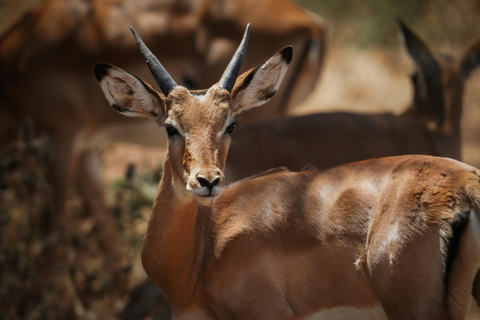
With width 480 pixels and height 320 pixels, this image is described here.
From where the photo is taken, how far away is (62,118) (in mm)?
Answer: 6883

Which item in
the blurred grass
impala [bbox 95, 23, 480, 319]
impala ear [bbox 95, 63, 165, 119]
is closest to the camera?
impala [bbox 95, 23, 480, 319]

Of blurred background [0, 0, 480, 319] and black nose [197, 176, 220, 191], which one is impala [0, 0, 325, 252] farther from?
black nose [197, 176, 220, 191]

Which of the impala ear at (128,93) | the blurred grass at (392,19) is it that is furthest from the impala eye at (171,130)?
the blurred grass at (392,19)

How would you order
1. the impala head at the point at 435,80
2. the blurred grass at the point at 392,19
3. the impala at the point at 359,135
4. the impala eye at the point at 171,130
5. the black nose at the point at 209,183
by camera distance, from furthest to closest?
1. the blurred grass at the point at 392,19
2. the impala head at the point at 435,80
3. the impala at the point at 359,135
4. the impala eye at the point at 171,130
5. the black nose at the point at 209,183

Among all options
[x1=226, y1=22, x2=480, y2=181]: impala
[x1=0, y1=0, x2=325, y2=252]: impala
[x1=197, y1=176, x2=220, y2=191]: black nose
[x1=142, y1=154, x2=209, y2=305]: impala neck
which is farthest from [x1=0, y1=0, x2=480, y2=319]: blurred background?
[x1=197, y1=176, x2=220, y2=191]: black nose

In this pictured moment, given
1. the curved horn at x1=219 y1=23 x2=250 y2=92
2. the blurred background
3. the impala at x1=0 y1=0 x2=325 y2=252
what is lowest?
the blurred background

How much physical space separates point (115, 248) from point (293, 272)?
370 cm

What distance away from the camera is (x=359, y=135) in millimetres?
5934

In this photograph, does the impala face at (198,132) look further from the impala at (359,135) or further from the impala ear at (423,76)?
the impala ear at (423,76)

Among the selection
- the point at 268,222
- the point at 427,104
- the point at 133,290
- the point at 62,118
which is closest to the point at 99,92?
the point at 62,118

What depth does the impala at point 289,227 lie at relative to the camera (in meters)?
3.21

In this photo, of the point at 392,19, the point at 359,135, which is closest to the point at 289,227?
the point at 359,135

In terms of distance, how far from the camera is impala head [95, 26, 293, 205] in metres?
3.54

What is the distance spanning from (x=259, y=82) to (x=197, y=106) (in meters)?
0.48
